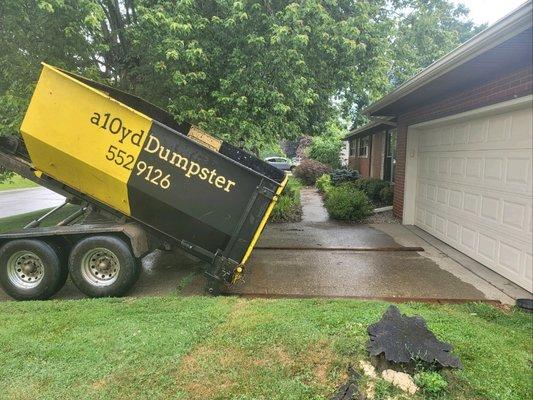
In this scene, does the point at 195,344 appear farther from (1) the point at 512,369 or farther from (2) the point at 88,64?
(2) the point at 88,64

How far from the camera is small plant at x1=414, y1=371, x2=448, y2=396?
2.94 m

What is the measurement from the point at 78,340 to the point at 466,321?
4.02 metres

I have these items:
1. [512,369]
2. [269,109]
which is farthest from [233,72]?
[512,369]

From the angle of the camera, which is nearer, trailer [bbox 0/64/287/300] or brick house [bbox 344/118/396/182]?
trailer [bbox 0/64/287/300]

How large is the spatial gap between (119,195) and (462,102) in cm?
558

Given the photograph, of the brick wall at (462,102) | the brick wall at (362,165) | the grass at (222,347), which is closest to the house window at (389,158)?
the brick wall at (362,165)

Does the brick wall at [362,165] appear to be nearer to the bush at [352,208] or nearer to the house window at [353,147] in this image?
the house window at [353,147]

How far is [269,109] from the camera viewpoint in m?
7.21

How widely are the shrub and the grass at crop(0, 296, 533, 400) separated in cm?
818

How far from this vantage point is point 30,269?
17.3 ft

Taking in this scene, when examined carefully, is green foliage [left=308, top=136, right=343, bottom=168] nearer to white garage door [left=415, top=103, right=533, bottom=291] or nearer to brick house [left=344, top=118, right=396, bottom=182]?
brick house [left=344, top=118, right=396, bottom=182]

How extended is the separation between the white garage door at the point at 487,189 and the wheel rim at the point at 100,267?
17.1 feet

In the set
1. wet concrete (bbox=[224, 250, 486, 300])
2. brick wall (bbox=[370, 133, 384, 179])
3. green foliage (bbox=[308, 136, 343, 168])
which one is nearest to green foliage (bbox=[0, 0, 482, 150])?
wet concrete (bbox=[224, 250, 486, 300])

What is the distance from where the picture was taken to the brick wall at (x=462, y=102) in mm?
4801
